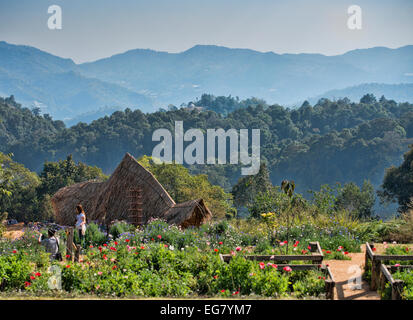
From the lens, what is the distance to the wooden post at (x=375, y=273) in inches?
264

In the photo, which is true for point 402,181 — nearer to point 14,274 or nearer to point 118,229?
point 118,229

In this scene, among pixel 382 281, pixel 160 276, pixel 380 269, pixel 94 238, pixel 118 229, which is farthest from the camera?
pixel 118 229

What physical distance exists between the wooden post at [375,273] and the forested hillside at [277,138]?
201 feet

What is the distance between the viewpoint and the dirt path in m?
6.46

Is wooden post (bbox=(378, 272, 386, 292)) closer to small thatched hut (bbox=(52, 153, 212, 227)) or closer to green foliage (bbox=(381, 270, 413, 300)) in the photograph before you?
green foliage (bbox=(381, 270, 413, 300))

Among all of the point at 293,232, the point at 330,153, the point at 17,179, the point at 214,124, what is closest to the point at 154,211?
the point at 293,232

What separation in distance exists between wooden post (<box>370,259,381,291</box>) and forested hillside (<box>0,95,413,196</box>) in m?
61.3

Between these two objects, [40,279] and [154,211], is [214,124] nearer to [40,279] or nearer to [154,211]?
[154,211]

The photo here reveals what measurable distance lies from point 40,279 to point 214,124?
285ft

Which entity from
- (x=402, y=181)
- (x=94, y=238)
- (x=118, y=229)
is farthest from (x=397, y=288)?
(x=402, y=181)

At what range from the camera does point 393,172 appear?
33125mm

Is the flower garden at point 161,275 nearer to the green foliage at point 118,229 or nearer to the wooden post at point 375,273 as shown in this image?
the wooden post at point 375,273

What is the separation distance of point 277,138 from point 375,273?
84.1 m

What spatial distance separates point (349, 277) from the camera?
289 inches
